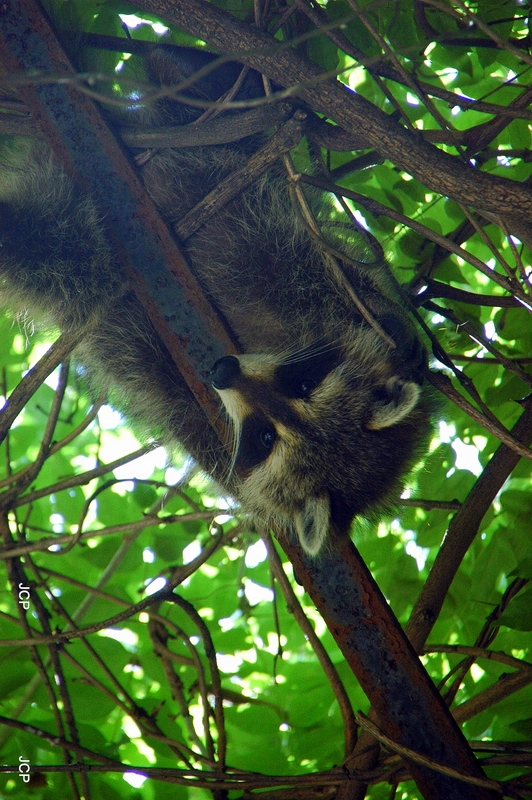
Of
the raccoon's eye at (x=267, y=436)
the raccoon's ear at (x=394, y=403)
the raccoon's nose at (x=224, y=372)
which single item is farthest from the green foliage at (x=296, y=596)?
the raccoon's nose at (x=224, y=372)

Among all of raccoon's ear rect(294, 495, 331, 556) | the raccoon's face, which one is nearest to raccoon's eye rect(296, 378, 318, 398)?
the raccoon's face

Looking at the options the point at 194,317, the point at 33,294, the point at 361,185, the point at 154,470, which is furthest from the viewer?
the point at 154,470

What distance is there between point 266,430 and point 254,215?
1.04 meters

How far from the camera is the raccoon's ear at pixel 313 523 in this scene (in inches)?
91.4

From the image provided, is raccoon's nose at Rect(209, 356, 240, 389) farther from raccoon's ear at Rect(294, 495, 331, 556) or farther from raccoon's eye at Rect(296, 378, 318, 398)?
raccoon's ear at Rect(294, 495, 331, 556)

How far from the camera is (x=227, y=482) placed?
10.2 feet

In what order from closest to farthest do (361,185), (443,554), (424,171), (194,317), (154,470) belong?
1. (424,171)
2. (194,317)
3. (443,554)
4. (361,185)
5. (154,470)

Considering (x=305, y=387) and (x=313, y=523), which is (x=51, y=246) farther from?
(x=313, y=523)

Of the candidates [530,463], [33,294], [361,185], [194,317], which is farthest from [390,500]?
[33,294]

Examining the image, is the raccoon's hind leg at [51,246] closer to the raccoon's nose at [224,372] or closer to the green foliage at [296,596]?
the green foliage at [296,596]

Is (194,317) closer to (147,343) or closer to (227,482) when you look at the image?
(147,343)

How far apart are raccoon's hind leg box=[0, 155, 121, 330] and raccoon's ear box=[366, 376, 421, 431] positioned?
1.23 meters

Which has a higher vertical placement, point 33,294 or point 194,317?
point 33,294

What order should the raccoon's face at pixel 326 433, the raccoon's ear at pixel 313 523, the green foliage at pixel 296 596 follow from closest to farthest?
the raccoon's ear at pixel 313 523 < the green foliage at pixel 296 596 < the raccoon's face at pixel 326 433
